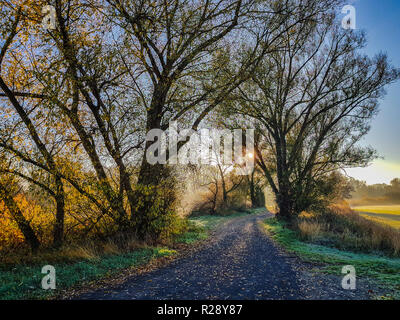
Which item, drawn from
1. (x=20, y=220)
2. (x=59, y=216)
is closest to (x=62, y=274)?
(x=59, y=216)

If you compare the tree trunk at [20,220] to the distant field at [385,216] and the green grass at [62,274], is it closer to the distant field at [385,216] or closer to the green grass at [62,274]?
the green grass at [62,274]

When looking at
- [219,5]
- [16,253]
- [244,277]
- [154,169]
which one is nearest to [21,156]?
[16,253]

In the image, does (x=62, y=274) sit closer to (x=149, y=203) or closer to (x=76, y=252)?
(x=76, y=252)

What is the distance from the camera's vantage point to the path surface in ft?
16.4

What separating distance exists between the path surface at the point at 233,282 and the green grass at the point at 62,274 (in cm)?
97

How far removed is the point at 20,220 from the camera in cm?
868

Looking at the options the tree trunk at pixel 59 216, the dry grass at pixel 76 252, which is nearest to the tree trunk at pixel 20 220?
→ the dry grass at pixel 76 252

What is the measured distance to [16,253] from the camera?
880cm

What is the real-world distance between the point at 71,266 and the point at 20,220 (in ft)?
12.0

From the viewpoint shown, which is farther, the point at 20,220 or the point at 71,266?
the point at 20,220

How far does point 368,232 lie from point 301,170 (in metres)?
6.58

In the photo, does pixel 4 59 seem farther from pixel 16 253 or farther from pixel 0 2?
pixel 16 253

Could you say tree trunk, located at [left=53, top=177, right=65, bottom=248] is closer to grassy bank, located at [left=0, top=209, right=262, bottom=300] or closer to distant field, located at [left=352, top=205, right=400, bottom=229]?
grassy bank, located at [left=0, top=209, right=262, bottom=300]

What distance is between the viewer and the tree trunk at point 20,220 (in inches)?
321
